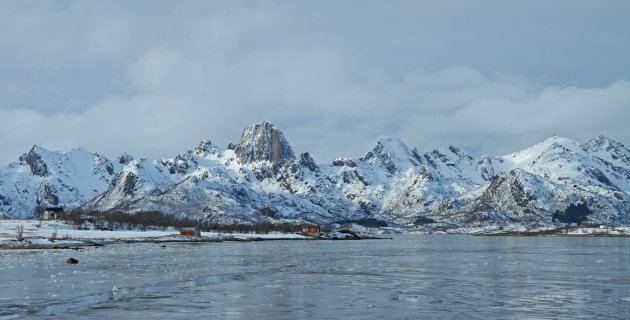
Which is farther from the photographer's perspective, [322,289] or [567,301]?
[322,289]

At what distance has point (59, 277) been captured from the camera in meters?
75.7

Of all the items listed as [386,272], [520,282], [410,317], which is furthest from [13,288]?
[520,282]

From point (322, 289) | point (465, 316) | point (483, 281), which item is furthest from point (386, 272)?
point (465, 316)

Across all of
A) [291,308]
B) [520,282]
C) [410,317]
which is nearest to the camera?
[410,317]

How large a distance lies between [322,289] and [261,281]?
12108mm

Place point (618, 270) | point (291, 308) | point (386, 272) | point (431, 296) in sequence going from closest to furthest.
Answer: point (291, 308) → point (431, 296) → point (386, 272) → point (618, 270)

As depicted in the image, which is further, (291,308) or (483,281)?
(483,281)

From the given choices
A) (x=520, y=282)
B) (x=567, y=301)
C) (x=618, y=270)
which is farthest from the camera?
(x=618, y=270)

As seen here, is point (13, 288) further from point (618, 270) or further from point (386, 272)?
point (618, 270)

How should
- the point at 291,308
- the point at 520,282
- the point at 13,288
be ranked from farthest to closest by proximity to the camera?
the point at 520,282, the point at 13,288, the point at 291,308

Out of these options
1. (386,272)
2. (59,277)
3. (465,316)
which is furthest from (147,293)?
(386,272)

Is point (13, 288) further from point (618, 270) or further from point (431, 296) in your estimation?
point (618, 270)

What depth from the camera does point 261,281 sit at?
245 ft

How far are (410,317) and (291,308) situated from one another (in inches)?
401
